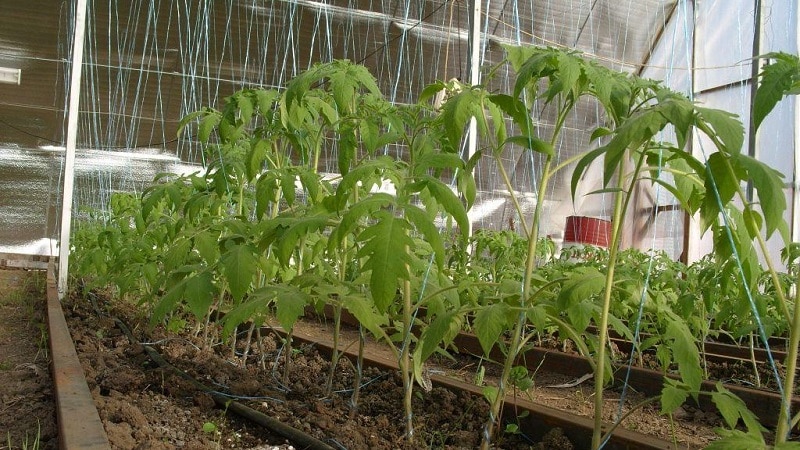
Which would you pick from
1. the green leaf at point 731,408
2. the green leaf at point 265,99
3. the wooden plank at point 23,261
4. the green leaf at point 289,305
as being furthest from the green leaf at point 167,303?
the wooden plank at point 23,261

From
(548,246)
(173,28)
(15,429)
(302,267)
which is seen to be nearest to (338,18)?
(173,28)

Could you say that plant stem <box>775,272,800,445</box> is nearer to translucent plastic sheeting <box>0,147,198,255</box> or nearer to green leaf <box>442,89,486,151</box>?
green leaf <box>442,89,486,151</box>

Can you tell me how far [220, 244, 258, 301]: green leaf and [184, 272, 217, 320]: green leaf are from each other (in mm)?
145

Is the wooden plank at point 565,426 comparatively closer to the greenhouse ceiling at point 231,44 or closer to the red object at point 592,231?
the greenhouse ceiling at point 231,44

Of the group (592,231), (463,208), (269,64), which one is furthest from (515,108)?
(269,64)

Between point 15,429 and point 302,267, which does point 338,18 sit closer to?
point 302,267

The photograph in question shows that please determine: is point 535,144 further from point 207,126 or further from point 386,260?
point 207,126

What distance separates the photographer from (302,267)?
2.38 m

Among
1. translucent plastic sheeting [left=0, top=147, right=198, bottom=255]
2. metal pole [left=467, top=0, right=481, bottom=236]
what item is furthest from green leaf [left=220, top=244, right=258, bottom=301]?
translucent plastic sheeting [left=0, top=147, right=198, bottom=255]

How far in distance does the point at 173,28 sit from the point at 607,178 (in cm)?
854

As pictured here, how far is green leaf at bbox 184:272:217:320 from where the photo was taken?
184cm

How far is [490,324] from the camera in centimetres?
129

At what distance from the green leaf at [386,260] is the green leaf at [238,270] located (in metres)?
0.56

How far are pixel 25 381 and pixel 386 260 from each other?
6.14 feet
